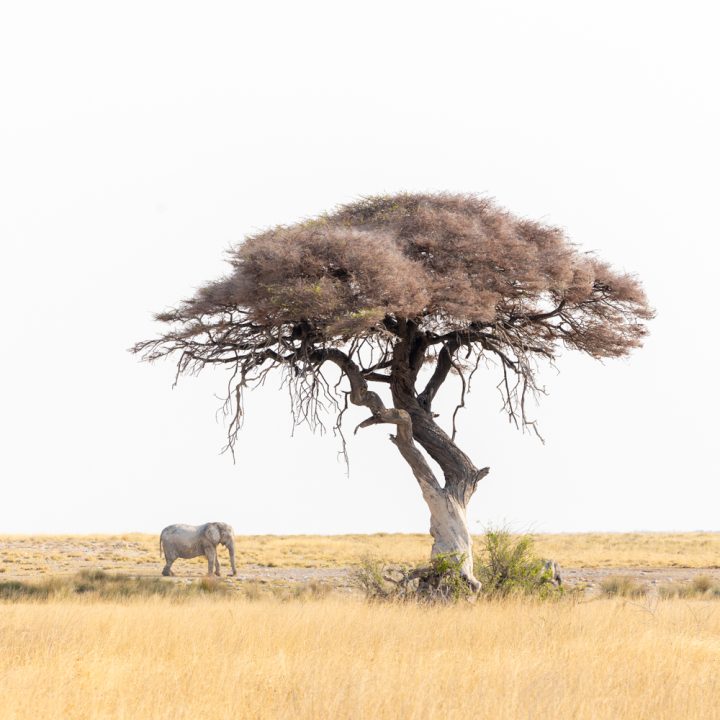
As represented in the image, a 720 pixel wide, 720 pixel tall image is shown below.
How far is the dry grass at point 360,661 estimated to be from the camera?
355 inches

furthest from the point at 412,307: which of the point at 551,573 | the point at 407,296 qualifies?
the point at 551,573

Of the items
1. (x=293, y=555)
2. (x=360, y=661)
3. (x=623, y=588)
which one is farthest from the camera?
(x=293, y=555)

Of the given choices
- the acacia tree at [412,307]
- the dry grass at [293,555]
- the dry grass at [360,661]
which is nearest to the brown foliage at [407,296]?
the acacia tree at [412,307]

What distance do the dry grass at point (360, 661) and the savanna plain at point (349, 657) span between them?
3 cm

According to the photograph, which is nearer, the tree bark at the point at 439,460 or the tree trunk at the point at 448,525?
the tree trunk at the point at 448,525

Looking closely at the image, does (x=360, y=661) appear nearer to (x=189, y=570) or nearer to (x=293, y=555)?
(x=189, y=570)

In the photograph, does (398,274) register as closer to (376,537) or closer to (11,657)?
(11,657)

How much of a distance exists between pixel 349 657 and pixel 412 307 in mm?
8232

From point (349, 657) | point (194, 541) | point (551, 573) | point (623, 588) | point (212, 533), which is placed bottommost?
point (349, 657)

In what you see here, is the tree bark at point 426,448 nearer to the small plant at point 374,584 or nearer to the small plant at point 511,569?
the small plant at point 511,569

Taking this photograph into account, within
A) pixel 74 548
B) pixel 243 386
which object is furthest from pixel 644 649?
pixel 74 548

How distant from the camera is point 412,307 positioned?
18266 mm

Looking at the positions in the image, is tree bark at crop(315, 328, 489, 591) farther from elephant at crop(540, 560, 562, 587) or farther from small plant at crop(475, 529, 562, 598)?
elephant at crop(540, 560, 562, 587)

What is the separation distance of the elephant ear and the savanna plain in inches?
251
